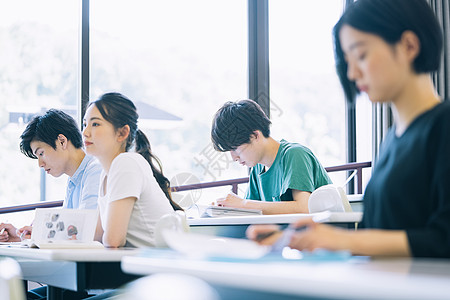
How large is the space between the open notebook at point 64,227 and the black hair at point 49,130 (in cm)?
94

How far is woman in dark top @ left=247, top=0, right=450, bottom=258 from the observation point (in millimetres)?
1029

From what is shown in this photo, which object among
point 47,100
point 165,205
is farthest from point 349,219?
point 47,100

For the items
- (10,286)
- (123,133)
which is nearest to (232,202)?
(123,133)

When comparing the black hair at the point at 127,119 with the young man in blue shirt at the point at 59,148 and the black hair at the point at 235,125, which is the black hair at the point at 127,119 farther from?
the black hair at the point at 235,125

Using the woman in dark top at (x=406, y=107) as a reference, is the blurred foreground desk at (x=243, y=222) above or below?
below

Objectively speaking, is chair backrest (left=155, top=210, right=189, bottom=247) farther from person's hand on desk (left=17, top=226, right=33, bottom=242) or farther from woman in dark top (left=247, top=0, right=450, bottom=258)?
person's hand on desk (left=17, top=226, right=33, bottom=242)

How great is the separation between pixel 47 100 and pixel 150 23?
3.33 ft

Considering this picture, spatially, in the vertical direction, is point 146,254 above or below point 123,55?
below

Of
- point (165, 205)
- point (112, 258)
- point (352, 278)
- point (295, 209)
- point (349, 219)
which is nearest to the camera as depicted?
point (352, 278)

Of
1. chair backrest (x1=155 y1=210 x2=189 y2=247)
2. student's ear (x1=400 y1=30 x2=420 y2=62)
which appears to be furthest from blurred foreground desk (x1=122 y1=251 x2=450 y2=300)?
chair backrest (x1=155 y1=210 x2=189 y2=247)

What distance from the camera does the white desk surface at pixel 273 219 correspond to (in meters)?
1.94

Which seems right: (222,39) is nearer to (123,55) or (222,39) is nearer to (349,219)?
(123,55)

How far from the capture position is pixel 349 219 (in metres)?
1.94

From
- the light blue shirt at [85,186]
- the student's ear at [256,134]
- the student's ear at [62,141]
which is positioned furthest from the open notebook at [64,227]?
the student's ear at [256,134]
